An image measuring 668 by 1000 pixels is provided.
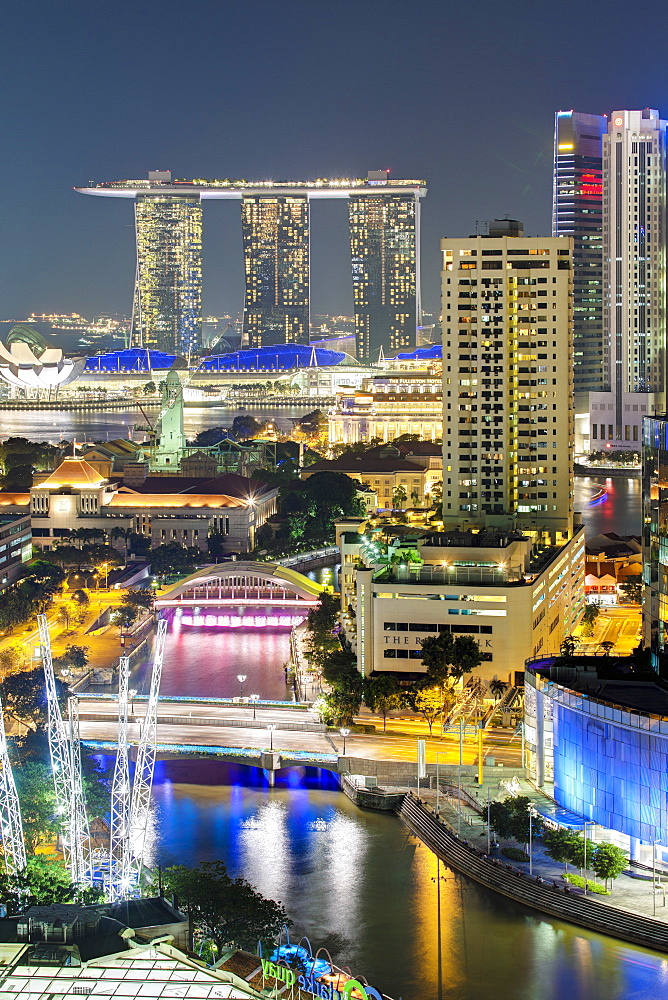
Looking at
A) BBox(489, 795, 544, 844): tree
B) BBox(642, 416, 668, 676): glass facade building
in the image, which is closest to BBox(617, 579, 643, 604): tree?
BBox(642, 416, 668, 676): glass facade building

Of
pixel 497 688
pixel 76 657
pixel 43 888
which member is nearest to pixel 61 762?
pixel 43 888

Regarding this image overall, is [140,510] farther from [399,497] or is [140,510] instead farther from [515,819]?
[515,819]

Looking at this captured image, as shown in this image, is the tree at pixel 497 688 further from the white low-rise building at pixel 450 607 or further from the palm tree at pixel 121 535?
the palm tree at pixel 121 535

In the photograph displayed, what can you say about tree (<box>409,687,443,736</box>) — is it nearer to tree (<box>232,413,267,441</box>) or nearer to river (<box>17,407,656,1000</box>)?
river (<box>17,407,656,1000</box>)

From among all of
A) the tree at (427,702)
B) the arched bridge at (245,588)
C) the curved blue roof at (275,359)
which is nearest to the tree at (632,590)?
the arched bridge at (245,588)

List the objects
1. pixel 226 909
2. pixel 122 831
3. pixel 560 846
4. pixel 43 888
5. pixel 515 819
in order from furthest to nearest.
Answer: pixel 515 819, pixel 560 846, pixel 122 831, pixel 43 888, pixel 226 909
